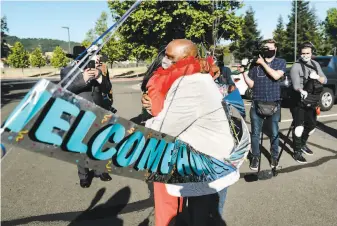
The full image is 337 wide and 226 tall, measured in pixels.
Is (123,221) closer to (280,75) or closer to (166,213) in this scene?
(166,213)

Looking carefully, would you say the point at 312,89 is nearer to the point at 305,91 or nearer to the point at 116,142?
the point at 305,91

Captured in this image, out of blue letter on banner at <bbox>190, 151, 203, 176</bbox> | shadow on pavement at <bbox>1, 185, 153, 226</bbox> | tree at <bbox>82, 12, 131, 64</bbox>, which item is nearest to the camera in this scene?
blue letter on banner at <bbox>190, 151, 203, 176</bbox>

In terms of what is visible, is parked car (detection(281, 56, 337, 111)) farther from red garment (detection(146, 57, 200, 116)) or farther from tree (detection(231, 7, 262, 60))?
tree (detection(231, 7, 262, 60))

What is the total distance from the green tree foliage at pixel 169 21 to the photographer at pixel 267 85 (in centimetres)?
2098

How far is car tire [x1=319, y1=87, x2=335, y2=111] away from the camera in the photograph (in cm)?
920

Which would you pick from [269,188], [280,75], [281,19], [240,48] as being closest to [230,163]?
[269,188]

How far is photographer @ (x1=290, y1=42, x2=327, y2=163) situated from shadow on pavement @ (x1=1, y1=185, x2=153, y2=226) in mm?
2633

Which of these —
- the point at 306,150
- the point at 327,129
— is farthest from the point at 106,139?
the point at 327,129

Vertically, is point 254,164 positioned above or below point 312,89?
below

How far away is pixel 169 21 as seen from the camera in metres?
25.1

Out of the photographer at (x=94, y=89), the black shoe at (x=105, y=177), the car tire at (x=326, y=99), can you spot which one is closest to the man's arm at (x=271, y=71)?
the photographer at (x=94, y=89)

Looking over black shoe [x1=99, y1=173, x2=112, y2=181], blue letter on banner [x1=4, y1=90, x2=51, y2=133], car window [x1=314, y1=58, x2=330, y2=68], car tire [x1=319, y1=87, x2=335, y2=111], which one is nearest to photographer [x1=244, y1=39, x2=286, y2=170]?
black shoe [x1=99, y1=173, x2=112, y2=181]

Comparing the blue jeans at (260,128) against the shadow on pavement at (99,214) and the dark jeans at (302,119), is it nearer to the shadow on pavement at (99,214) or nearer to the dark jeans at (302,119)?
the dark jeans at (302,119)

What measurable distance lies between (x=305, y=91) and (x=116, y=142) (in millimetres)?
3902
